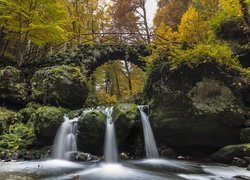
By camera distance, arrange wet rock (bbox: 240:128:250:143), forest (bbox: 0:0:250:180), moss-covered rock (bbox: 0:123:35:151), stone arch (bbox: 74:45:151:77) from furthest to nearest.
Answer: stone arch (bbox: 74:45:151:77)
moss-covered rock (bbox: 0:123:35:151)
wet rock (bbox: 240:128:250:143)
forest (bbox: 0:0:250:180)

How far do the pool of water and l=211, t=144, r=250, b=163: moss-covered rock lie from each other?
18.1 inches

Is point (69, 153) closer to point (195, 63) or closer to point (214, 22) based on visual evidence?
point (195, 63)

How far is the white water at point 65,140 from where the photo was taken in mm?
9255

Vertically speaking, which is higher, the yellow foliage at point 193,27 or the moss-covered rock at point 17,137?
the yellow foliage at point 193,27

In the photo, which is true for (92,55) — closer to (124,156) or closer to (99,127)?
(99,127)

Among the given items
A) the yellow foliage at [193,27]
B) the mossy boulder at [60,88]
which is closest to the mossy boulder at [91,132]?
the mossy boulder at [60,88]

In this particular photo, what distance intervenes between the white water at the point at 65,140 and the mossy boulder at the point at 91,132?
299 mm

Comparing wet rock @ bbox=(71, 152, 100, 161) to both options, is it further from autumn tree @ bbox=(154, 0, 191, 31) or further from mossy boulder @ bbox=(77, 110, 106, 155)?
autumn tree @ bbox=(154, 0, 191, 31)

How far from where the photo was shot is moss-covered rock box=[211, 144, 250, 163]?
7535 millimetres

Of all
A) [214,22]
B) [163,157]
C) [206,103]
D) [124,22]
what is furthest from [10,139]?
[124,22]

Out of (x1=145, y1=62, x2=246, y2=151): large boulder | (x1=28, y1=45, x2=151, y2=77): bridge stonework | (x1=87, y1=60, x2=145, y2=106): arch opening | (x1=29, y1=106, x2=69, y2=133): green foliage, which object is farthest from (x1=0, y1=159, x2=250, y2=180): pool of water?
(x1=87, y1=60, x2=145, y2=106): arch opening

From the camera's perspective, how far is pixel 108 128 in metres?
9.50

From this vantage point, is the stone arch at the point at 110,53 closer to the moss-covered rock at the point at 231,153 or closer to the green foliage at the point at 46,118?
the green foliage at the point at 46,118

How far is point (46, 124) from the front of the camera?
9922mm
